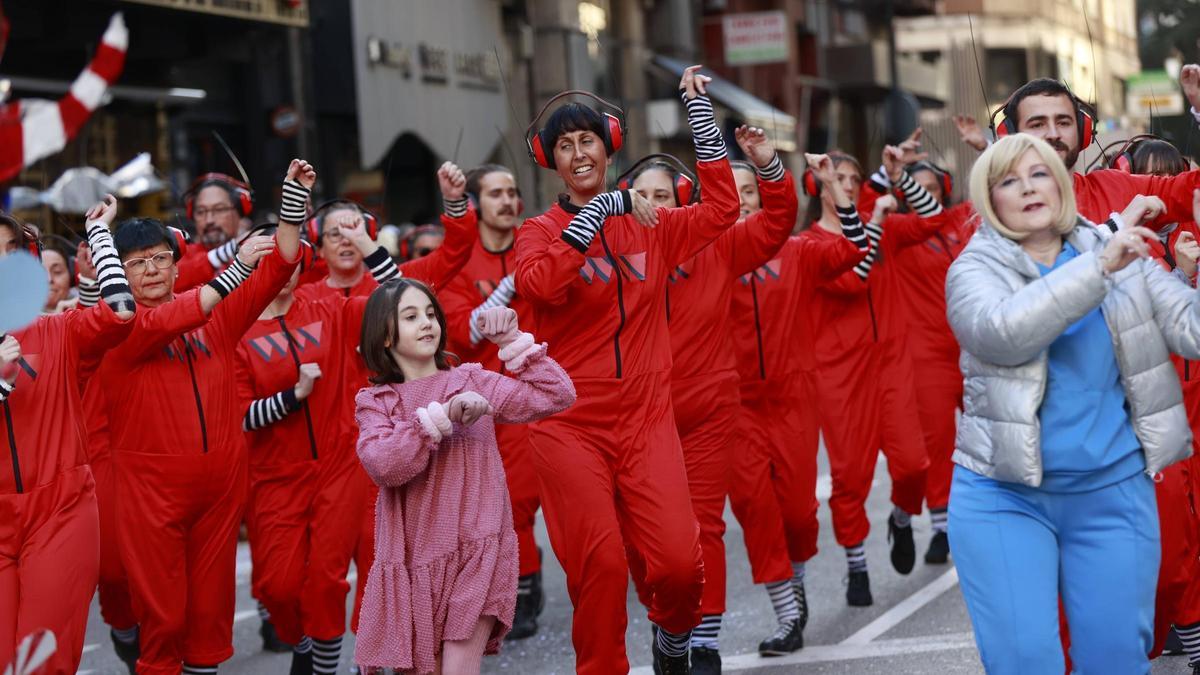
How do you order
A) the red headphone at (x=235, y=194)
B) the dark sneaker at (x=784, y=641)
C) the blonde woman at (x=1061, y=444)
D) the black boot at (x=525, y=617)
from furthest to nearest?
the red headphone at (x=235, y=194) → the black boot at (x=525, y=617) → the dark sneaker at (x=784, y=641) → the blonde woman at (x=1061, y=444)

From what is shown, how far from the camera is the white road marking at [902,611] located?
8.25 metres

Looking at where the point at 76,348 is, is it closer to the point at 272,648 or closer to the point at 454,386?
the point at 454,386

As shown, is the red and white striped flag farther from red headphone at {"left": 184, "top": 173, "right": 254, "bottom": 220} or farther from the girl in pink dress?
red headphone at {"left": 184, "top": 173, "right": 254, "bottom": 220}

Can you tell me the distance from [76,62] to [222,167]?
2914 mm

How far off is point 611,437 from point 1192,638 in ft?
7.42

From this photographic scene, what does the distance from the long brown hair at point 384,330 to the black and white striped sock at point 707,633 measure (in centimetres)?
200

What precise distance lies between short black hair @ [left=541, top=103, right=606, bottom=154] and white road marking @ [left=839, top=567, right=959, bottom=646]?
9.06ft

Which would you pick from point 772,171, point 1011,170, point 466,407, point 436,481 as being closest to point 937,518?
point 772,171

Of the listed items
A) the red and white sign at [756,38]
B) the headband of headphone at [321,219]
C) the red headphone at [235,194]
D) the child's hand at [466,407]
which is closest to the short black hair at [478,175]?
the headband of headphone at [321,219]

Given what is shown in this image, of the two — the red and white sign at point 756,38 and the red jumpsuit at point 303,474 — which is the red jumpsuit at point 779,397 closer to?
the red jumpsuit at point 303,474

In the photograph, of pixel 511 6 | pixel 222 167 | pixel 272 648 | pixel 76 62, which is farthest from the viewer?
pixel 511 6

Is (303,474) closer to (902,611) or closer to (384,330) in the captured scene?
(384,330)

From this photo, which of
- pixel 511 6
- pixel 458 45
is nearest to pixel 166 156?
pixel 458 45

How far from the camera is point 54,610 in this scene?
5.71 meters
